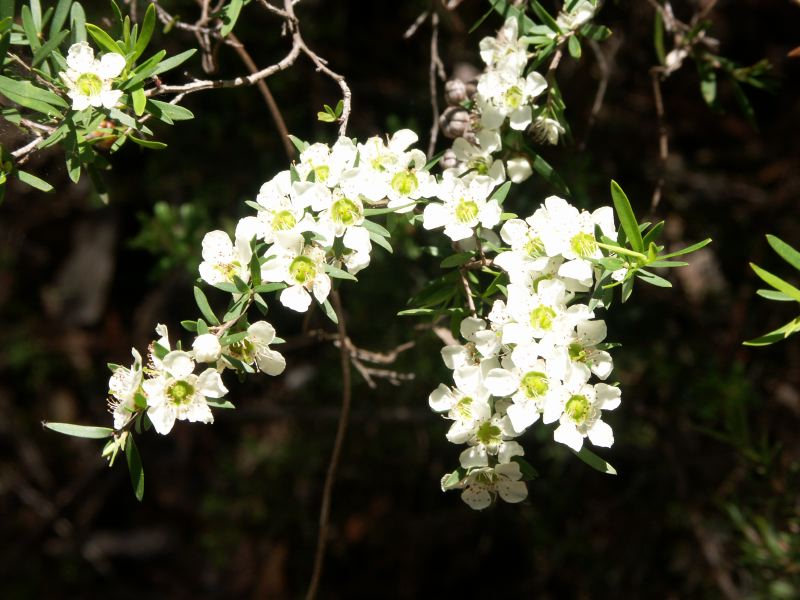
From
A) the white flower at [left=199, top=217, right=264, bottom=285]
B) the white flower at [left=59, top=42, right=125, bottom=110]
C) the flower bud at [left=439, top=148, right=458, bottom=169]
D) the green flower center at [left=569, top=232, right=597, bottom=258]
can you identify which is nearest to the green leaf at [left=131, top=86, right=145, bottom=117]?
the white flower at [left=59, top=42, right=125, bottom=110]

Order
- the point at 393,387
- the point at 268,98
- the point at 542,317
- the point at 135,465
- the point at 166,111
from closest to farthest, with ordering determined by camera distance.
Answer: the point at 542,317, the point at 135,465, the point at 166,111, the point at 268,98, the point at 393,387

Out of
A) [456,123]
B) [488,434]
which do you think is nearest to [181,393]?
[488,434]

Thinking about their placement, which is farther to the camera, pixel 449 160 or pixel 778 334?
pixel 449 160

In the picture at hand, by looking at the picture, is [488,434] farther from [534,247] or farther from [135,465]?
[135,465]

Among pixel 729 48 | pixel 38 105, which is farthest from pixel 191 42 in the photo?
pixel 729 48

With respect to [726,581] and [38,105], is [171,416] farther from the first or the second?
[726,581]

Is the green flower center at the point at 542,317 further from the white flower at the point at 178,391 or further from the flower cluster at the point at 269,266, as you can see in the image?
the white flower at the point at 178,391

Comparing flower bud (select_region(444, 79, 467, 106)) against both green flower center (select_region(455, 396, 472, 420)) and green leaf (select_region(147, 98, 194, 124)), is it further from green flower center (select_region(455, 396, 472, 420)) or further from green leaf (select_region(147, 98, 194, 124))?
green flower center (select_region(455, 396, 472, 420))

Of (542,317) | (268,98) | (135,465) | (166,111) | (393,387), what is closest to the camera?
(542,317)
